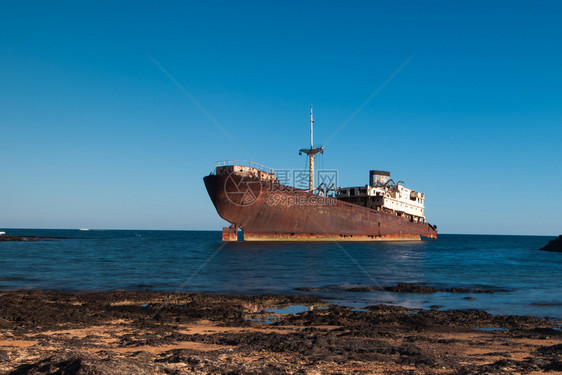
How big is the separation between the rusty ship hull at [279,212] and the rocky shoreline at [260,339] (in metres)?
25.4

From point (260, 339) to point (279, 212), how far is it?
3154 cm

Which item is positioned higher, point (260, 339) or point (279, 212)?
point (279, 212)

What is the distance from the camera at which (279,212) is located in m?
38.4

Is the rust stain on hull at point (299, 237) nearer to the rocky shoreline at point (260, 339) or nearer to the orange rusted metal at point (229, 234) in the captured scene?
the orange rusted metal at point (229, 234)

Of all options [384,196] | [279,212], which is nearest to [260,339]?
Result: [279,212]

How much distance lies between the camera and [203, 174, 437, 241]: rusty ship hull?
36.7 meters

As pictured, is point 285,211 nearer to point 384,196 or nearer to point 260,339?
point 384,196

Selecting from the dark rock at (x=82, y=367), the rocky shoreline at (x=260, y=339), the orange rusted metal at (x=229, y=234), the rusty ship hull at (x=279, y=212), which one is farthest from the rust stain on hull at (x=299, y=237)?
the dark rock at (x=82, y=367)

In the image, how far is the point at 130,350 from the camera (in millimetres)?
6238

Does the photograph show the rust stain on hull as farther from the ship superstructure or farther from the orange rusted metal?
the orange rusted metal

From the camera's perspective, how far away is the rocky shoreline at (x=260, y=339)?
17.6ft

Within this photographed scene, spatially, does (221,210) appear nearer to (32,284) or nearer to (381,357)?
(32,284)

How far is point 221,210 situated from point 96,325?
2967 cm

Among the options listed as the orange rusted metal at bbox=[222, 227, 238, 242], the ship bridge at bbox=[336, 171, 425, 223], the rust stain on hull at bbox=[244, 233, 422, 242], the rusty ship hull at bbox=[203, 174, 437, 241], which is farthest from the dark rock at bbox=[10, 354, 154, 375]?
the ship bridge at bbox=[336, 171, 425, 223]
